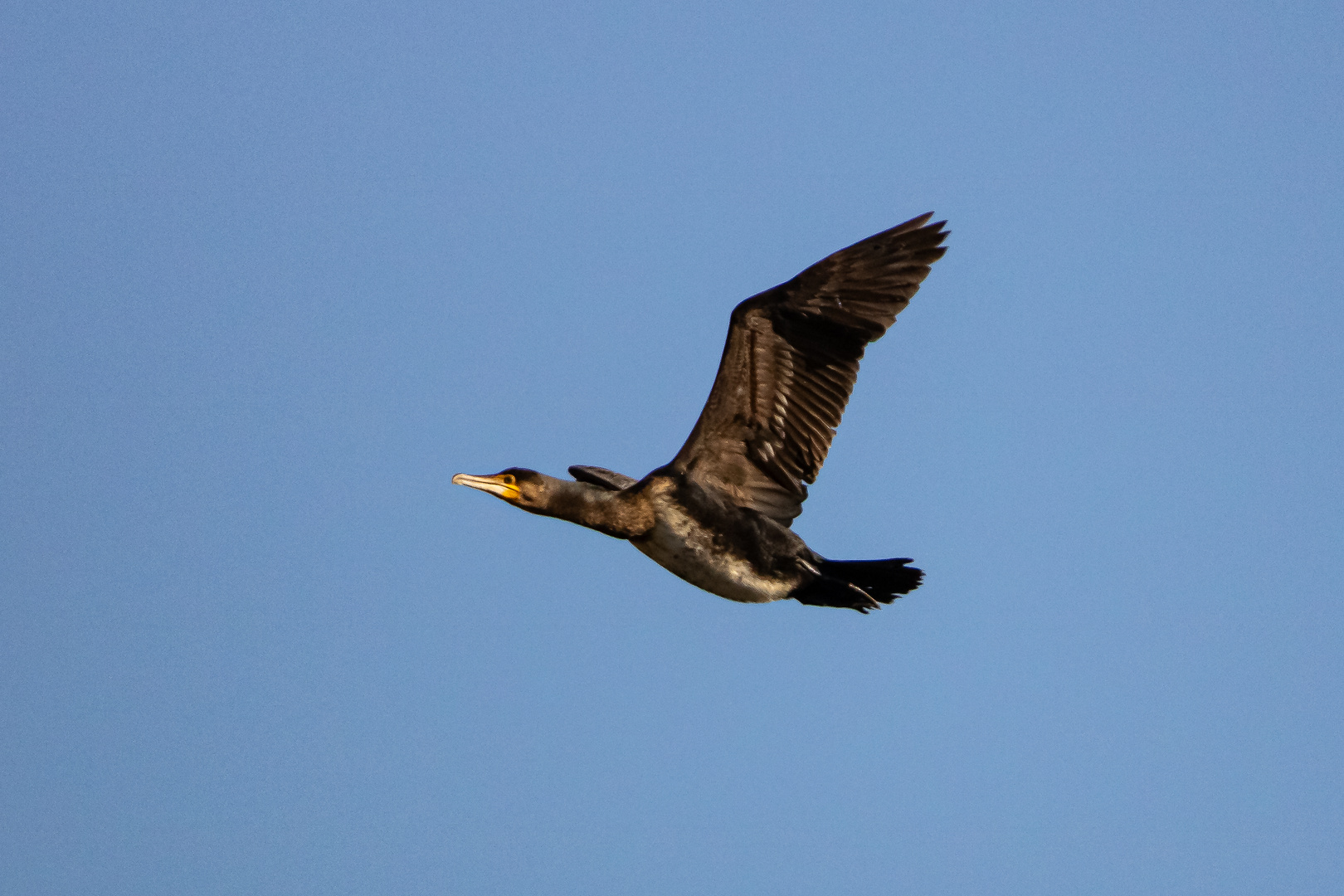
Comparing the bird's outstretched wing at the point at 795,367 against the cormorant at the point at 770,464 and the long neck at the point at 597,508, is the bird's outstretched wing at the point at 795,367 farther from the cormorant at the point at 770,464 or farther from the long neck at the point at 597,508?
the long neck at the point at 597,508

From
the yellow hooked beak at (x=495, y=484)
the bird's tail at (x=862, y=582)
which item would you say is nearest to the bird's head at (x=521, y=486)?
the yellow hooked beak at (x=495, y=484)

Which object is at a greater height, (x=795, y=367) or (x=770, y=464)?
(x=795, y=367)

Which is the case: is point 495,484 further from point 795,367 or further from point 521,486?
point 795,367

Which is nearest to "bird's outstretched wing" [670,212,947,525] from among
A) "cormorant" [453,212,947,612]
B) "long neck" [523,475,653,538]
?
"cormorant" [453,212,947,612]

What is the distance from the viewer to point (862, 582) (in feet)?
56.5

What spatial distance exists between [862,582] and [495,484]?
2145 mm

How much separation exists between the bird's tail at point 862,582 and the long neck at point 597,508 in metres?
1.00

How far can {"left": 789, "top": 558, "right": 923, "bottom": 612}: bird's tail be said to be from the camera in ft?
56.3

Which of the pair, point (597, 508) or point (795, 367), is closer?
point (795, 367)

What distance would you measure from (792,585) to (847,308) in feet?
5.25

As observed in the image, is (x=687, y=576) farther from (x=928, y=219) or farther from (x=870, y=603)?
(x=928, y=219)

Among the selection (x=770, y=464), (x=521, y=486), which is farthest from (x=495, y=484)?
(x=770, y=464)

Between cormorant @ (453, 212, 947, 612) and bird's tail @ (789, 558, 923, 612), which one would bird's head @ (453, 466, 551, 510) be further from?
bird's tail @ (789, 558, 923, 612)

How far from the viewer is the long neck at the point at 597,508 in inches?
678
